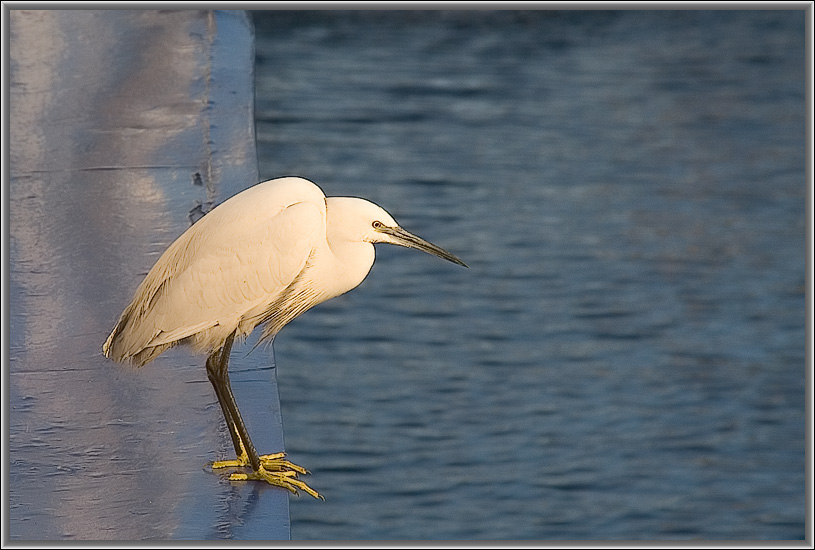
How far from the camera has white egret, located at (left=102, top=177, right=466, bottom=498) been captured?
2.43 m

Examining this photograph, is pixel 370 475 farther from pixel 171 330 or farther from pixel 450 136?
pixel 450 136

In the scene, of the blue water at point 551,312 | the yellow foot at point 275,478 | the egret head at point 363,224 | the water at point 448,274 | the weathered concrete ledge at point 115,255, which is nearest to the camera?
the weathered concrete ledge at point 115,255

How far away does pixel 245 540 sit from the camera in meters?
2.12

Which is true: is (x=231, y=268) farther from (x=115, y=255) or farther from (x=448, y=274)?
(x=448, y=274)

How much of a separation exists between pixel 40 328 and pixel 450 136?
7.34m

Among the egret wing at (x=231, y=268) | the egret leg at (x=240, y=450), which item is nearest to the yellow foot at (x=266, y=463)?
the egret leg at (x=240, y=450)

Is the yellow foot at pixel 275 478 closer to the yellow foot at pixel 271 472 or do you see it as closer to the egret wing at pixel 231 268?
the yellow foot at pixel 271 472

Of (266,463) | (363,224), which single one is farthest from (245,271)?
(266,463)

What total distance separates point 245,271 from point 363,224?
26 cm

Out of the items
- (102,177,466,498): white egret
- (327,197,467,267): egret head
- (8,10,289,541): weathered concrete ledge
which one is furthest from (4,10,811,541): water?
(327,197,467,267): egret head

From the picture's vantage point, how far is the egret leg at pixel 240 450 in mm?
2396

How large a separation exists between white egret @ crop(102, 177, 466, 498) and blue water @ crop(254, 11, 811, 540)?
3.43m

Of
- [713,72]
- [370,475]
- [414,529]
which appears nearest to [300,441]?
[370,475]

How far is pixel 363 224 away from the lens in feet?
8.18
